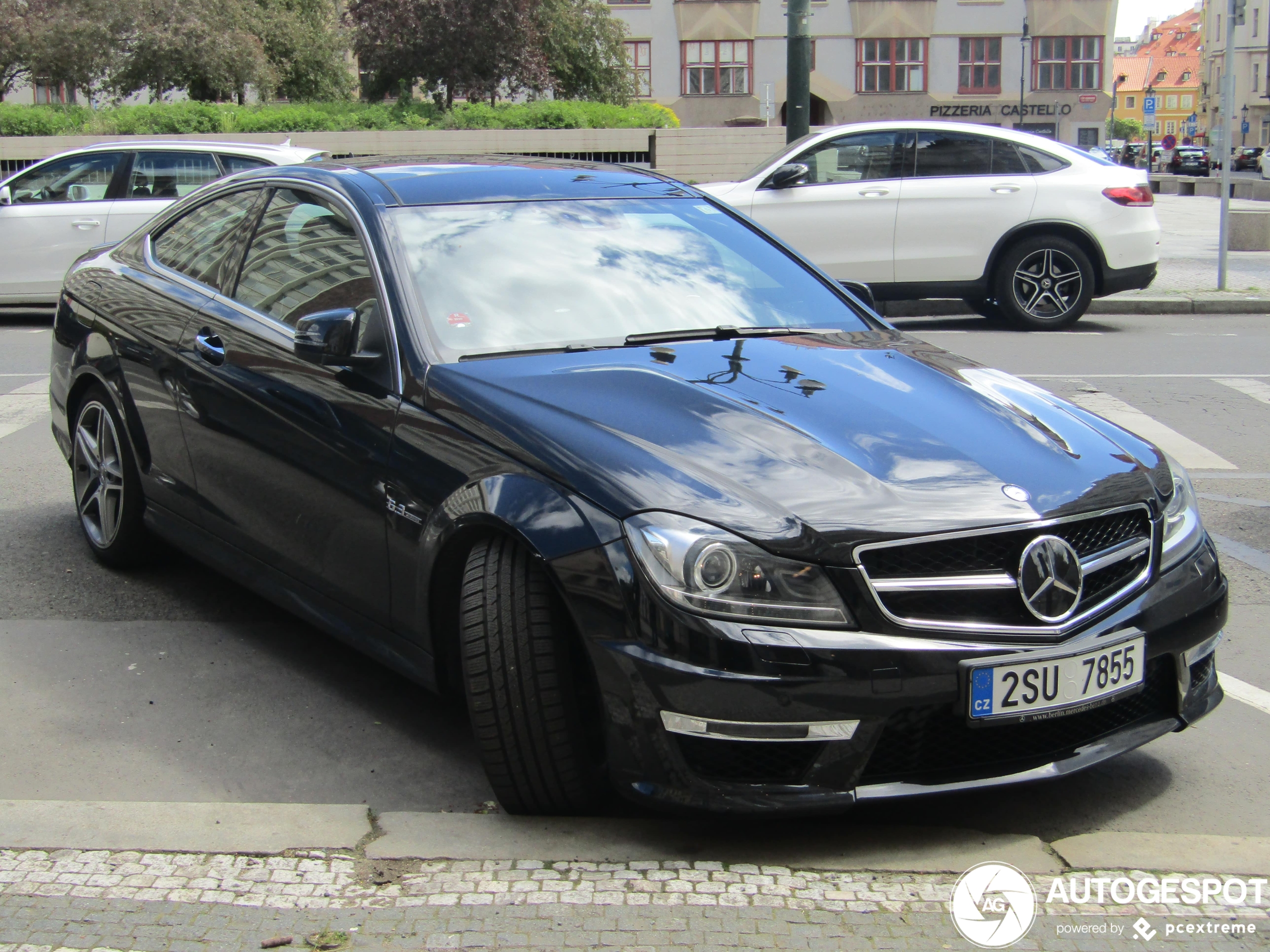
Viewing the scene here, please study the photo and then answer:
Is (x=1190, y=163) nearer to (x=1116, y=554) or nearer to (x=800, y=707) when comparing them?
(x=1116, y=554)

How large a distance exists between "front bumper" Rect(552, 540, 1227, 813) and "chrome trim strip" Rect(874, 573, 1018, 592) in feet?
0.34

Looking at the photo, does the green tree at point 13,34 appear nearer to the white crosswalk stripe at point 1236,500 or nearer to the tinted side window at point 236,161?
the tinted side window at point 236,161

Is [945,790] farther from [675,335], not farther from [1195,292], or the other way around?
[1195,292]

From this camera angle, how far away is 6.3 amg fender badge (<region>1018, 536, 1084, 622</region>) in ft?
10.1

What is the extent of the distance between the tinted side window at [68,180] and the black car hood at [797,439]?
10910 millimetres

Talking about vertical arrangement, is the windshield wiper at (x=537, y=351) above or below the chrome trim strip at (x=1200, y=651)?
above

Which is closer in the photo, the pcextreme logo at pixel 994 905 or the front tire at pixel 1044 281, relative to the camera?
the pcextreme logo at pixel 994 905

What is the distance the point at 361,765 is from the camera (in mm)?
3781

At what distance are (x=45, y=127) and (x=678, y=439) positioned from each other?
2651 cm

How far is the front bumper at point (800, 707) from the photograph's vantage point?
2930mm

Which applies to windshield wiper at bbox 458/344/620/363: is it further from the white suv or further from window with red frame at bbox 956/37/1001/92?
window with red frame at bbox 956/37/1001/92

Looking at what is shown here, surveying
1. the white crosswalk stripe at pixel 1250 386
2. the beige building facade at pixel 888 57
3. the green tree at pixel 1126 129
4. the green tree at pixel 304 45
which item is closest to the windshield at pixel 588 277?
the white crosswalk stripe at pixel 1250 386

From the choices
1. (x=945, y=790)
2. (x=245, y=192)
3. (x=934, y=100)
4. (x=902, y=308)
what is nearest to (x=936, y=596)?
(x=945, y=790)

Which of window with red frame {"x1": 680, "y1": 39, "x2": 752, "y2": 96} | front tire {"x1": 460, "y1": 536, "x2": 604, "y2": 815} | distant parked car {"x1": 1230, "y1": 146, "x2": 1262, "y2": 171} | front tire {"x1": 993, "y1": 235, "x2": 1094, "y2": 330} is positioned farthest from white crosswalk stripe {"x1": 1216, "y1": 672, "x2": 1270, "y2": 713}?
distant parked car {"x1": 1230, "y1": 146, "x2": 1262, "y2": 171}
